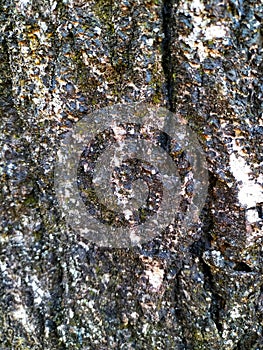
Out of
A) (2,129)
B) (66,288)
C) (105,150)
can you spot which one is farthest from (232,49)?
(66,288)

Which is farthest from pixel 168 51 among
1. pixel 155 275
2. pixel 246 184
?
pixel 155 275

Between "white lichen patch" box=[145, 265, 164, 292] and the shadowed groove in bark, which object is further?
"white lichen patch" box=[145, 265, 164, 292]

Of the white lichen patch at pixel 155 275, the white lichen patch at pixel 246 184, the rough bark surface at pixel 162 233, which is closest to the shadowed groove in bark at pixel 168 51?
the rough bark surface at pixel 162 233

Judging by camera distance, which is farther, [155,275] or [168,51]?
[155,275]

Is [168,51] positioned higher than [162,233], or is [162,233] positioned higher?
[168,51]

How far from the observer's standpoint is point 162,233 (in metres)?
1.25

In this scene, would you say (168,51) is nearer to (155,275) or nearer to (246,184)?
(246,184)

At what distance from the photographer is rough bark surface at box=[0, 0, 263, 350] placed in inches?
43.8

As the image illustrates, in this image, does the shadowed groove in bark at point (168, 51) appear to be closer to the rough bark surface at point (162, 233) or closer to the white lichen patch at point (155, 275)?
the rough bark surface at point (162, 233)

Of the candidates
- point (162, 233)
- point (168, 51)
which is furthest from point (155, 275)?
→ point (168, 51)

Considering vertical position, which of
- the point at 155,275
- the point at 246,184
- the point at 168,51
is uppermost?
the point at 168,51

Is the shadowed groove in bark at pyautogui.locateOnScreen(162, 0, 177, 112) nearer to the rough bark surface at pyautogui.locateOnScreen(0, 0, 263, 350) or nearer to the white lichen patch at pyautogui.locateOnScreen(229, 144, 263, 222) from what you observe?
the rough bark surface at pyautogui.locateOnScreen(0, 0, 263, 350)

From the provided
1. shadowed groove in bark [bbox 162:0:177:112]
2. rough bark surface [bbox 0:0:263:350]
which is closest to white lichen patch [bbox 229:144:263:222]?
rough bark surface [bbox 0:0:263:350]

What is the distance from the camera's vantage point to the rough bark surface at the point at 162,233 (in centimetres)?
111
